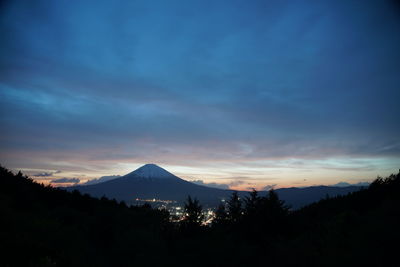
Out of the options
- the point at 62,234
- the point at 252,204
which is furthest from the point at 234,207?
the point at 62,234

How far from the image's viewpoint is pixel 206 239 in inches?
655

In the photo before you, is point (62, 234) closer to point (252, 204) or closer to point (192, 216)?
point (252, 204)

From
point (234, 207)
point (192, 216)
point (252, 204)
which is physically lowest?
point (192, 216)

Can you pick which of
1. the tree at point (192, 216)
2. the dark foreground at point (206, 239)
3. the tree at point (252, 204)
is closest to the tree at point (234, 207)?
the tree at point (192, 216)

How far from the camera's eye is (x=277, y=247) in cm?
1312

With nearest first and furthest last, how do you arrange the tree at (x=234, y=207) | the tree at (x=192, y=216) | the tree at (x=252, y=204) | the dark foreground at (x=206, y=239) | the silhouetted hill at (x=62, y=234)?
the silhouetted hill at (x=62, y=234) → the dark foreground at (x=206, y=239) → the tree at (x=252, y=204) → the tree at (x=192, y=216) → the tree at (x=234, y=207)

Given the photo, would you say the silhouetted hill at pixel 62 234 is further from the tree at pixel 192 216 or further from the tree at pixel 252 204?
the tree at pixel 252 204

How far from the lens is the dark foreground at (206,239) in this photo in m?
8.41

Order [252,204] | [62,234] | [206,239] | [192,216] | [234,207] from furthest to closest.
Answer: [234,207] < [192,216] < [252,204] < [206,239] < [62,234]

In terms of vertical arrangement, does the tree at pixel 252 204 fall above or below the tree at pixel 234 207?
above

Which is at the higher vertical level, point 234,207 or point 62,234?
point 62,234

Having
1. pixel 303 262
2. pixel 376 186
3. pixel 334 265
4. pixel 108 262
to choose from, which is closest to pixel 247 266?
pixel 303 262

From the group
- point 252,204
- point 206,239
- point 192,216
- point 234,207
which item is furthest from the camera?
point 234,207

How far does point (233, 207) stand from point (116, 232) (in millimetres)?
23512
